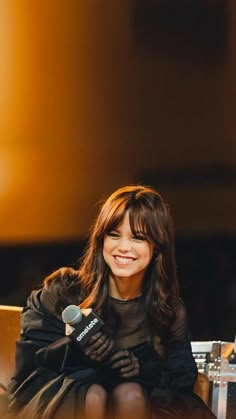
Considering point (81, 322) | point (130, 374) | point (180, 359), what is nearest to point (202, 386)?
point (180, 359)

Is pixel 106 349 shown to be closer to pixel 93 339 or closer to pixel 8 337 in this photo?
pixel 93 339

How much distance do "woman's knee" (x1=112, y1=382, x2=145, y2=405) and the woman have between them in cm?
2

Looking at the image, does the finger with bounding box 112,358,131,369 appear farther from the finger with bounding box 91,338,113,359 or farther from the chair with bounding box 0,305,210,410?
the chair with bounding box 0,305,210,410

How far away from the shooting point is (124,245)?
6.54ft

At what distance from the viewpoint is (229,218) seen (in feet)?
12.3

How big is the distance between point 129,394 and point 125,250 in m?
0.33

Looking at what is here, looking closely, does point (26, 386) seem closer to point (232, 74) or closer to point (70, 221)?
point (70, 221)

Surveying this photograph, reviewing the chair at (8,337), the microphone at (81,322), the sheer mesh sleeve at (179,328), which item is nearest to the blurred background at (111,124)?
the chair at (8,337)

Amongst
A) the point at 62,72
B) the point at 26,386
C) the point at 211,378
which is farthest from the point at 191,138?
the point at 26,386

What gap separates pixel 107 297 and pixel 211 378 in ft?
1.22

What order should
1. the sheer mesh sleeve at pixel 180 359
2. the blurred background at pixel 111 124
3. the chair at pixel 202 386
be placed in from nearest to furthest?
1. the sheer mesh sleeve at pixel 180 359
2. the chair at pixel 202 386
3. the blurred background at pixel 111 124

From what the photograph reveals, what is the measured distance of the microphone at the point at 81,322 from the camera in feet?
5.95

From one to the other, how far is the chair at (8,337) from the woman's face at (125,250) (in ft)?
1.12

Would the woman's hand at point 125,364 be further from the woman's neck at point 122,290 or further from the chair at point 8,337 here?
the chair at point 8,337
